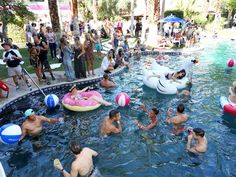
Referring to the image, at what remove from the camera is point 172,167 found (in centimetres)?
599

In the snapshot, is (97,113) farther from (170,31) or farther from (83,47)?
(170,31)

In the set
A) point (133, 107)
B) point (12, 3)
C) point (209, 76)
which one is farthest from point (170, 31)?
point (133, 107)

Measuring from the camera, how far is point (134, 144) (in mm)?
6910

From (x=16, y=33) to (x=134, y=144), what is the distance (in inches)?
649

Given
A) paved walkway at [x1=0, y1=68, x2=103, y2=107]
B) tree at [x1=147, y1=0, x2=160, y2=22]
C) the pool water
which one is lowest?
the pool water

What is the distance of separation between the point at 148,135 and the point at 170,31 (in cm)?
1857

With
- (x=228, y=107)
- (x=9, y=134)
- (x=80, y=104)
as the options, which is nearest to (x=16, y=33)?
(x=80, y=104)

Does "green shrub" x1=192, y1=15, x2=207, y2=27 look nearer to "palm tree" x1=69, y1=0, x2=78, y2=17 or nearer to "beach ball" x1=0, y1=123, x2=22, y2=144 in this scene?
"palm tree" x1=69, y1=0, x2=78, y2=17

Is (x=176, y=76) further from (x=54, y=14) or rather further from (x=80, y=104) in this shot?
(x=54, y=14)

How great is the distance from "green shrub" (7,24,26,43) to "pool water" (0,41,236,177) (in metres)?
11.9

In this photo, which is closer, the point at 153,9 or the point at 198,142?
the point at 198,142

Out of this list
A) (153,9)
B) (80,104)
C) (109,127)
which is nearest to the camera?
(109,127)

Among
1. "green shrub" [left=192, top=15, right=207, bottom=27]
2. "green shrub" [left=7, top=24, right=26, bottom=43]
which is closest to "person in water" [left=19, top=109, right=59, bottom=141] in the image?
"green shrub" [left=7, top=24, right=26, bottom=43]

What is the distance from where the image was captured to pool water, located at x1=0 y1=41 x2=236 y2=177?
19.5ft
